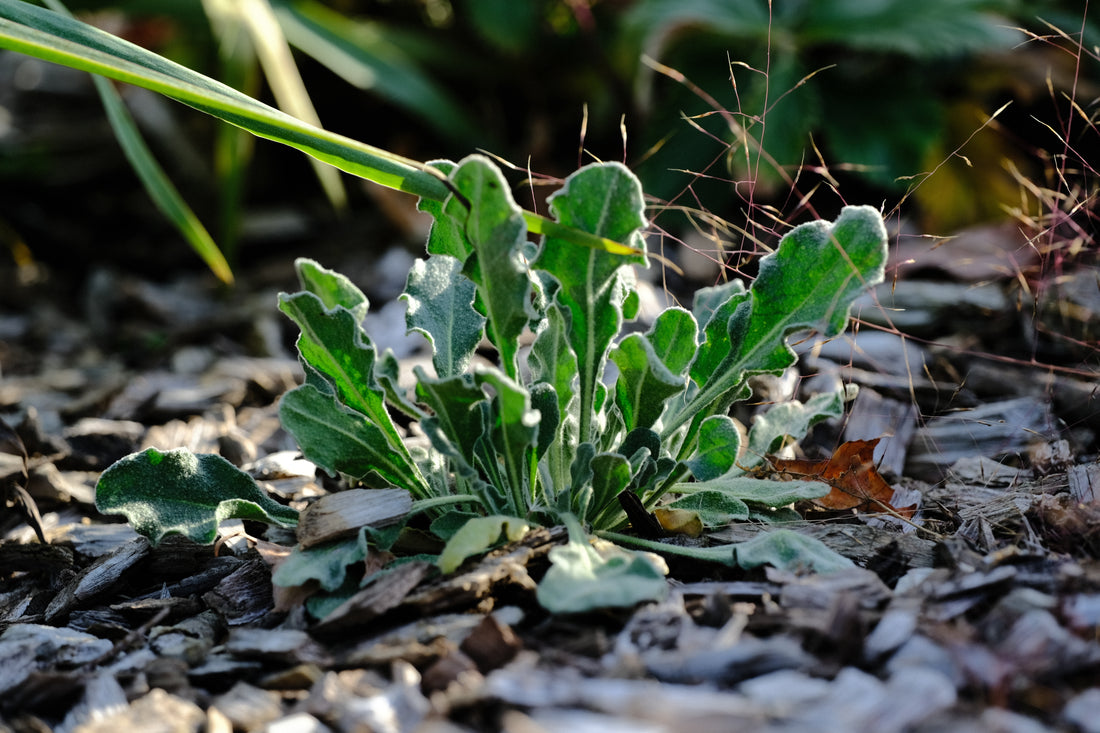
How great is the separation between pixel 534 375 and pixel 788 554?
40 centimetres

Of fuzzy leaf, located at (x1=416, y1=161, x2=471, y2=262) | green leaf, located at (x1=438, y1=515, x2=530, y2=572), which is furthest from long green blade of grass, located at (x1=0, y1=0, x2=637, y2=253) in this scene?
green leaf, located at (x1=438, y1=515, x2=530, y2=572)

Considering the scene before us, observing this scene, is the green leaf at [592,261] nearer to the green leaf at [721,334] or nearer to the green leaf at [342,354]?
the green leaf at [721,334]

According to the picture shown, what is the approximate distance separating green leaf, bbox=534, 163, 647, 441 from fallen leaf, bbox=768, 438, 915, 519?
350mm

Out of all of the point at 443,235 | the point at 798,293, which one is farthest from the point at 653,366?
the point at 443,235

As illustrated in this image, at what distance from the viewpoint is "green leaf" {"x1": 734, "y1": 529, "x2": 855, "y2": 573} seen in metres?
1.02

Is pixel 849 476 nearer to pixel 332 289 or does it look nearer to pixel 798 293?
pixel 798 293

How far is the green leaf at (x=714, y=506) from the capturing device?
3.83 ft

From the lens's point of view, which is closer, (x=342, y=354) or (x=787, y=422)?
(x=342, y=354)

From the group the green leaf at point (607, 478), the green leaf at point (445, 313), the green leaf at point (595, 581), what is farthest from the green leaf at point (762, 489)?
the green leaf at point (445, 313)

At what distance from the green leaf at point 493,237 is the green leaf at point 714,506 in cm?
35

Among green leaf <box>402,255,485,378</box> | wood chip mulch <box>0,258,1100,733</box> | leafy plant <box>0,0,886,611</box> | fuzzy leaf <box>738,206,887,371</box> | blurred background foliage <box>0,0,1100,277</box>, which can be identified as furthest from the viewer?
blurred background foliage <box>0,0,1100,277</box>

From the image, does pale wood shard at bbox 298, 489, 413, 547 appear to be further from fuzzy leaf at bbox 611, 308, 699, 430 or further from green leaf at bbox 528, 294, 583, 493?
fuzzy leaf at bbox 611, 308, 699, 430

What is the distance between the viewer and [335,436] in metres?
1.18

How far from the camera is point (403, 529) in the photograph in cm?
113
